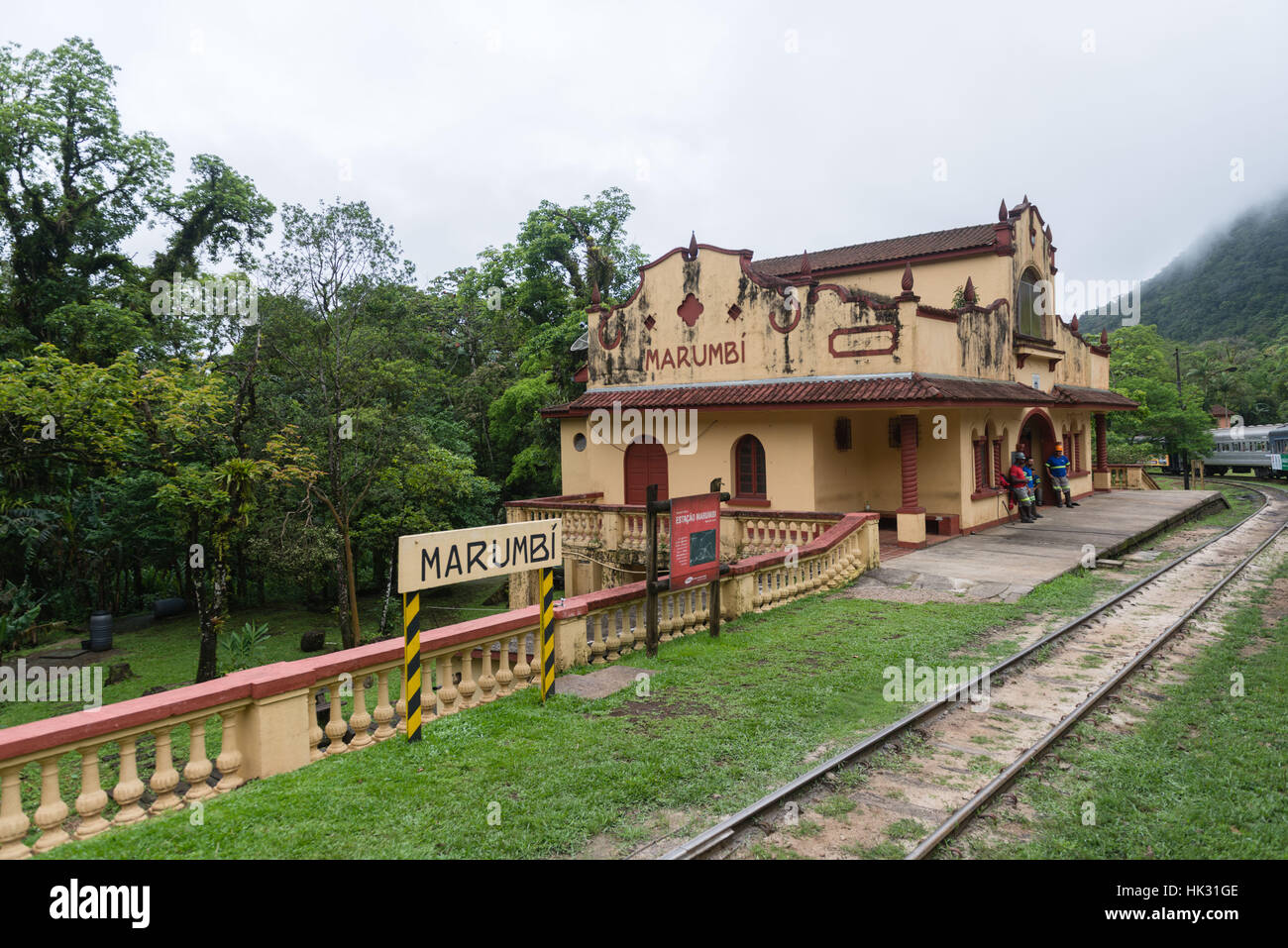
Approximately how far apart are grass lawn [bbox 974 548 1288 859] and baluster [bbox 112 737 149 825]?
5.53 meters

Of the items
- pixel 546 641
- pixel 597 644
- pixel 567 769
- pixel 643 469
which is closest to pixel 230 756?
pixel 567 769

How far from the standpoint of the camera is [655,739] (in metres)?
6.75

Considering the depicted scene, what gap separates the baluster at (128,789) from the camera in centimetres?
504

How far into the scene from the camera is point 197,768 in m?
5.32

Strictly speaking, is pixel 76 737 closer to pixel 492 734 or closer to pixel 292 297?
pixel 492 734

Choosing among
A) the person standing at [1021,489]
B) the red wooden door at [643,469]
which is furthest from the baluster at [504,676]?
the person standing at [1021,489]

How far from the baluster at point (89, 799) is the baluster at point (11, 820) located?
0.94 ft

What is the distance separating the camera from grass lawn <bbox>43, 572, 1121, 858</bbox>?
4855 mm

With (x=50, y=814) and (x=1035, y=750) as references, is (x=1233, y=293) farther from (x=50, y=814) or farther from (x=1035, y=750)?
(x=50, y=814)

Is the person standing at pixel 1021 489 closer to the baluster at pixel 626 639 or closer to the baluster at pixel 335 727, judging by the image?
the baluster at pixel 626 639

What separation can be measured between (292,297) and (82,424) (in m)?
6.93

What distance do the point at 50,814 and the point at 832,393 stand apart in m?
16.6

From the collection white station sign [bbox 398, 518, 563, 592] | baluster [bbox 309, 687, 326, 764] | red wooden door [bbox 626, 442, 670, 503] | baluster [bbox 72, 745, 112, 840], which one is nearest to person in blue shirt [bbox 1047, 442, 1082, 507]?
red wooden door [bbox 626, 442, 670, 503]

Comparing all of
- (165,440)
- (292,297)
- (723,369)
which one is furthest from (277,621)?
(723,369)
